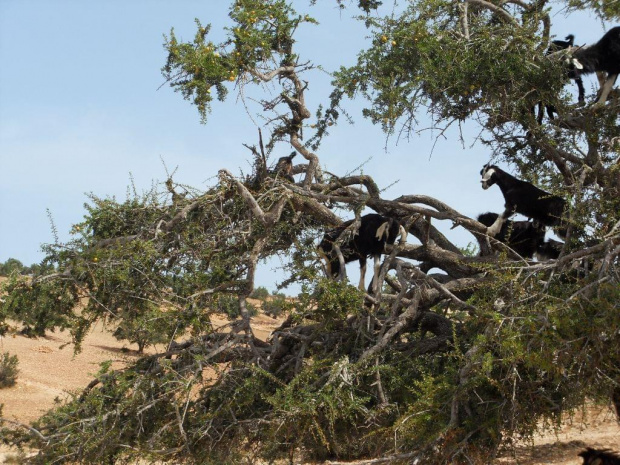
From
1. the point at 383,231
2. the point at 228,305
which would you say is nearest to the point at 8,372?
the point at 228,305

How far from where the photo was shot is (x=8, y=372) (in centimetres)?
1845

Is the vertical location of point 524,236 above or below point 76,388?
above

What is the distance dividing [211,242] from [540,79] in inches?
169

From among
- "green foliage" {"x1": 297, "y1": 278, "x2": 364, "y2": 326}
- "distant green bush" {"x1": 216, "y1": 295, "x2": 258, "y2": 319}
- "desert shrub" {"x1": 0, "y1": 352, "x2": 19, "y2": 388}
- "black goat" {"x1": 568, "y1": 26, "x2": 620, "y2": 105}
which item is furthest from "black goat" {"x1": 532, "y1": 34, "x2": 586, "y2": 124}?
"desert shrub" {"x1": 0, "y1": 352, "x2": 19, "y2": 388}

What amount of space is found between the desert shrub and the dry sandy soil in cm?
17

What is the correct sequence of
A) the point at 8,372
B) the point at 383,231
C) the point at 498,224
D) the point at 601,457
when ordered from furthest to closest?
the point at 8,372 → the point at 383,231 → the point at 498,224 → the point at 601,457

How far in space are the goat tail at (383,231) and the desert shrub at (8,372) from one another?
501 inches

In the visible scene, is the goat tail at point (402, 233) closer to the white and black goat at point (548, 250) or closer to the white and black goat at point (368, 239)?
the white and black goat at point (368, 239)

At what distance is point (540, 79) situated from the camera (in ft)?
26.9

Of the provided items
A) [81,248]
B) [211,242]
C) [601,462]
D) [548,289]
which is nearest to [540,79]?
[548,289]

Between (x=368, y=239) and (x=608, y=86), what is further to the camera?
(x=368, y=239)

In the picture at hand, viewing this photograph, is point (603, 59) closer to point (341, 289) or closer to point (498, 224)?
point (498, 224)

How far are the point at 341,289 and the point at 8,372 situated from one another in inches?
559

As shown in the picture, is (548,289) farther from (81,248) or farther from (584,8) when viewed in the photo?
(81,248)
